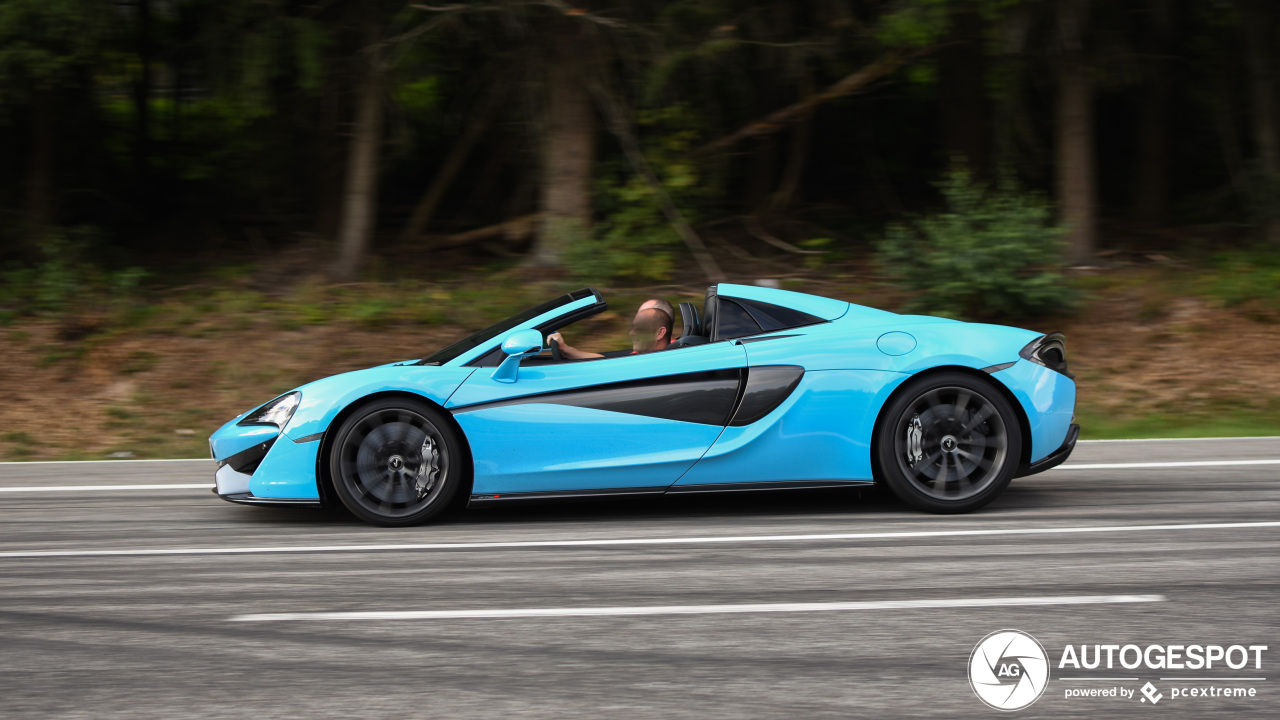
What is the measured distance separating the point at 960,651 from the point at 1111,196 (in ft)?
47.4

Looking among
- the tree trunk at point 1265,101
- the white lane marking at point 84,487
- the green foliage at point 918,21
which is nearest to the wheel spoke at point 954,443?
the white lane marking at point 84,487

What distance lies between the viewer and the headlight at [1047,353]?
5594mm

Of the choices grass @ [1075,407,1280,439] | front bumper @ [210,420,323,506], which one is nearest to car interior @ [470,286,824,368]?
front bumper @ [210,420,323,506]

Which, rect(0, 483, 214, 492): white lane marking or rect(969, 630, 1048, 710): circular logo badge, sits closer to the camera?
rect(969, 630, 1048, 710): circular logo badge

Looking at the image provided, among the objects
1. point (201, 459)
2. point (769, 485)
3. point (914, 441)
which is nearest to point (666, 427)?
point (769, 485)

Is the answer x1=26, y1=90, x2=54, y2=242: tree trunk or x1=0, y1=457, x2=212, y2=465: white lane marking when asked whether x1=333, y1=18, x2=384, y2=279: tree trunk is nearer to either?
x1=26, y1=90, x2=54, y2=242: tree trunk

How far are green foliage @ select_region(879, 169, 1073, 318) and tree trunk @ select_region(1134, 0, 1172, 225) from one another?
15.9 ft

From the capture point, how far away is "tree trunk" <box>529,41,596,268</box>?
12305 millimetres

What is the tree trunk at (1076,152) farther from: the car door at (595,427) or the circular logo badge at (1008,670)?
the circular logo badge at (1008,670)

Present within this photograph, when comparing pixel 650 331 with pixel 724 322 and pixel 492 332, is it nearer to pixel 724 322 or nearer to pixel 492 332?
pixel 724 322

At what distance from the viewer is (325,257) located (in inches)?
540

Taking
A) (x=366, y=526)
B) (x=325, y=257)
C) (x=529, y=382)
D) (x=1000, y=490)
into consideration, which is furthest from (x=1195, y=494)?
(x=325, y=257)

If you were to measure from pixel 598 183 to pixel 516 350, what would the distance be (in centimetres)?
783

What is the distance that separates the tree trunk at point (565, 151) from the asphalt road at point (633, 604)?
674 centimetres
